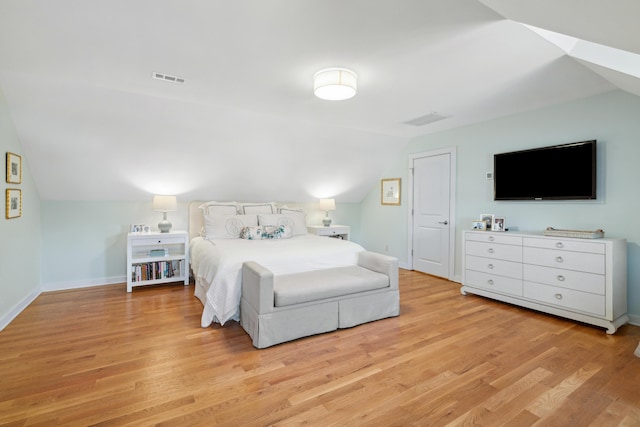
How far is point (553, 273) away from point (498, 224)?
2.64 ft

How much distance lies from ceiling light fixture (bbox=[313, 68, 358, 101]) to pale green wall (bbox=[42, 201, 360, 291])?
323cm

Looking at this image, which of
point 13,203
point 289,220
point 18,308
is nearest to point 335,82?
point 289,220

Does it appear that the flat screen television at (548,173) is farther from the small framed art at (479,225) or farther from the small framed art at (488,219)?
the small framed art at (479,225)

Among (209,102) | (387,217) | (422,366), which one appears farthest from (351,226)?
(422,366)

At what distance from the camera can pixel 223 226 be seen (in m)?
4.25

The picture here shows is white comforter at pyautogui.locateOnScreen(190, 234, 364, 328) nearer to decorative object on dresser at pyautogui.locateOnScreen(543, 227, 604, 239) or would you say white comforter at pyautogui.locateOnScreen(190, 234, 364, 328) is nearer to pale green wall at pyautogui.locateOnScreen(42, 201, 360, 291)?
pale green wall at pyautogui.locateOnScreen(42, 201, 360, 291)

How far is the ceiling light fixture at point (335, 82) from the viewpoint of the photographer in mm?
2586

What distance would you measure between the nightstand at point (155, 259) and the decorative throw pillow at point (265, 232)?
33.3 inches

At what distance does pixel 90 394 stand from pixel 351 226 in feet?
16.6

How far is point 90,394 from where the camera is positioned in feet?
6.13

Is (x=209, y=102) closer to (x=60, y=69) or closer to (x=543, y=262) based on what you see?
(x=60, y=69)

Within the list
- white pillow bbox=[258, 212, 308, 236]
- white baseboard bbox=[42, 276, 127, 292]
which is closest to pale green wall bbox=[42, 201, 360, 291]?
white baseboard bbox=[42, 276, 127, 292]

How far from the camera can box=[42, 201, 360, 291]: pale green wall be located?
3.97 meters

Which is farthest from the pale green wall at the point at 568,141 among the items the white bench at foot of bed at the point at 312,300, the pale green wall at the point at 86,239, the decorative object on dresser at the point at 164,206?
the pale green wall at the point at 86,239
